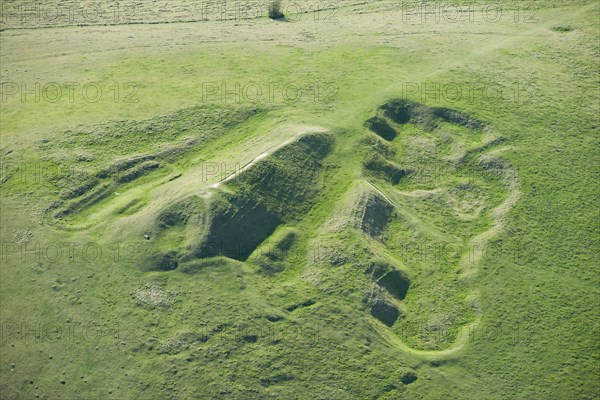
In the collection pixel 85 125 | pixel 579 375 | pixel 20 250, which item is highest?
pixel 85 125

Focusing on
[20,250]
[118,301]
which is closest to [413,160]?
[118,301]

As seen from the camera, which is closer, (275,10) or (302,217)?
(302,217)

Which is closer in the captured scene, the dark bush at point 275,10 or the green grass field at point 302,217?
the green grass field at point 302,217

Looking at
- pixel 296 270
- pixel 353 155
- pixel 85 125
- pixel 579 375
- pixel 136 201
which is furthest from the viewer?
pixel 85 125

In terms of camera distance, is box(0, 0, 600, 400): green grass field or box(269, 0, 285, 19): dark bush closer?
box(0, 0, 600, 400): green grass field

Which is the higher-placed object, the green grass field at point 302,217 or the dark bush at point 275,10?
the dark bush at point 275,10

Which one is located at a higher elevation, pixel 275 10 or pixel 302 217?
pixel 275 10

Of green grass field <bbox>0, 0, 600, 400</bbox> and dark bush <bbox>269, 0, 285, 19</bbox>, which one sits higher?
dark bush <bbox>269, 0, 285, 19</bbox>

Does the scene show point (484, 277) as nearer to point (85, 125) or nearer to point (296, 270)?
point (296, 270)
